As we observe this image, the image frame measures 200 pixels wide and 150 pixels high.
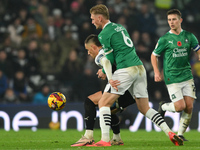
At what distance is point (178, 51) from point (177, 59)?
0.14 metres

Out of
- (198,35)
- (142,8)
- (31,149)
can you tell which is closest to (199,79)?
(198,35)

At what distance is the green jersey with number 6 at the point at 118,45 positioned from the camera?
7.02m

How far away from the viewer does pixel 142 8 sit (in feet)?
53.6

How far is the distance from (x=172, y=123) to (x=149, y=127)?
0.61 meters

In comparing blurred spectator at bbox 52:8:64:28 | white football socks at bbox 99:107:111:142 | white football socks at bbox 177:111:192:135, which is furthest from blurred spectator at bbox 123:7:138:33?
white football socks at bbox 99:107:111:142

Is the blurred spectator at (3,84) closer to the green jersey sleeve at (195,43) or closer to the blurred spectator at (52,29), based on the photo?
the blurred spectator at (52,29)

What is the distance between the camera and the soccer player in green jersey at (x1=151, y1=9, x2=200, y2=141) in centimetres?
841

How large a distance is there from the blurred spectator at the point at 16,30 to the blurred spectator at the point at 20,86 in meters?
1.60

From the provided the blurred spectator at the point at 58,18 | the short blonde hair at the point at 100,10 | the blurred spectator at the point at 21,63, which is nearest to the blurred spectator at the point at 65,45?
the blurred spectator at the point at 58,18

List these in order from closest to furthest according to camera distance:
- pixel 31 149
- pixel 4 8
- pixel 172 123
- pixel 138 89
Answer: pixel 31 149 < pixel 138 89 < pixel 172 123 < pixel 4 8

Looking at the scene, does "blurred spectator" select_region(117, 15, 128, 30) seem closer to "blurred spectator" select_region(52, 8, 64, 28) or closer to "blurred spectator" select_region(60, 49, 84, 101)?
"blurred spectator" select_region(52, 8, 64, 28)

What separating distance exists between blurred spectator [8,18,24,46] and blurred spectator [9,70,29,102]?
1598 mm

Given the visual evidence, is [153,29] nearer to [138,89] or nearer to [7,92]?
[7,92]

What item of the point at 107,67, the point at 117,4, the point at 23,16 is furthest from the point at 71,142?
the point at 117,4
